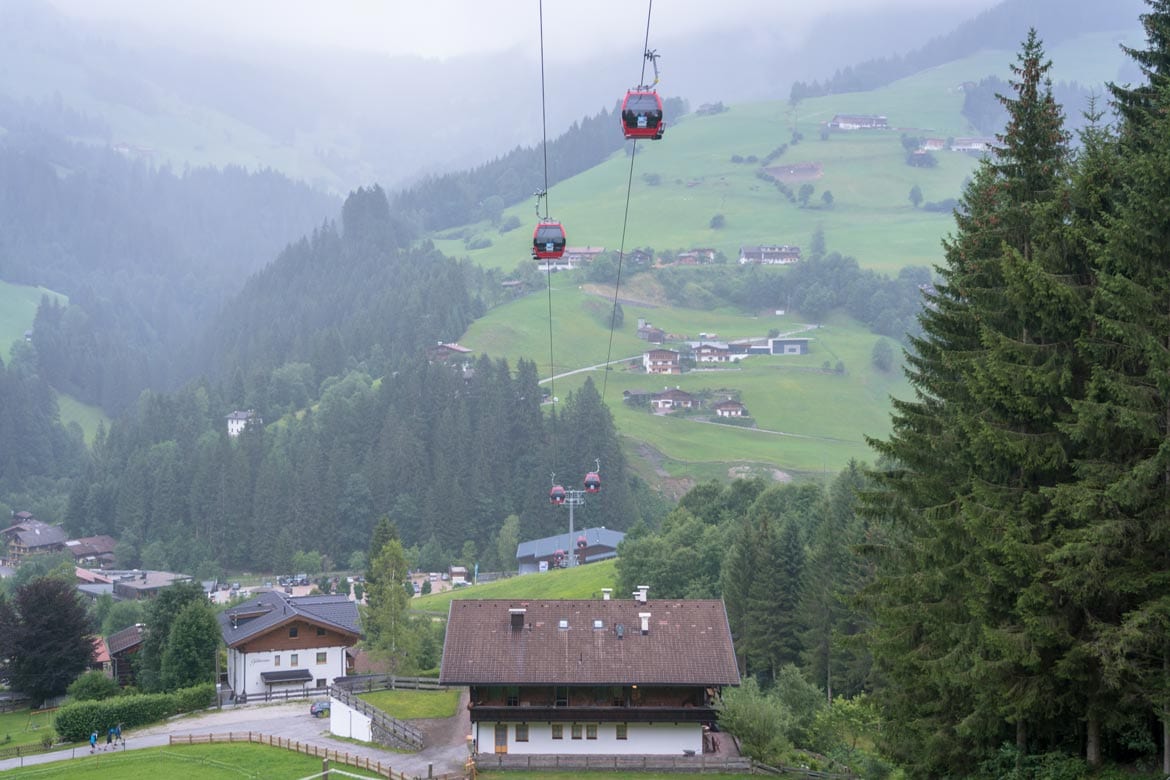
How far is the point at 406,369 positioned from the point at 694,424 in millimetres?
42731

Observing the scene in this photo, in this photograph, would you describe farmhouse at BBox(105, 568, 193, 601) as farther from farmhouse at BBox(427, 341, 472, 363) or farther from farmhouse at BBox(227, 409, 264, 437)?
farmhouse at BBox(427, 341, 472, 363)

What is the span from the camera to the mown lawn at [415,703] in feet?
163

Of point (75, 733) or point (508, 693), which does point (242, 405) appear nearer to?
point (75, 733)

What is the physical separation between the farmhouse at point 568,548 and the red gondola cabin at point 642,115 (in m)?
88.6

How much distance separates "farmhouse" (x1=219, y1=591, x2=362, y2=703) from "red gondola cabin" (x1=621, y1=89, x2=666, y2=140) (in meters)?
38.8

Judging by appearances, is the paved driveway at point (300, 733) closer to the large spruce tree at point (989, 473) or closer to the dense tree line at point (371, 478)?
the large spruce tree at point (989, 473)

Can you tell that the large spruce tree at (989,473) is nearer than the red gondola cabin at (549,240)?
Yes

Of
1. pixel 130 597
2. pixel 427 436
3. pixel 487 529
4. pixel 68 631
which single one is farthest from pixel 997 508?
pixel 427 436

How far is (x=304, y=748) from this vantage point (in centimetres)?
4531

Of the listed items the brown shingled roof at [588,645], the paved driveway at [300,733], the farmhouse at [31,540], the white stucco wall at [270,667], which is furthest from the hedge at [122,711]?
the farmhouse at [31,540]

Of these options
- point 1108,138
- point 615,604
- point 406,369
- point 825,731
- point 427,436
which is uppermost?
point 406,369

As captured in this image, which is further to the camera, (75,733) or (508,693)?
(75,733)

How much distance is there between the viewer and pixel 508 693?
45.3 metres

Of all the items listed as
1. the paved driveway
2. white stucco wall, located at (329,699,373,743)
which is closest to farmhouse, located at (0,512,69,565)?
the paved driveway
